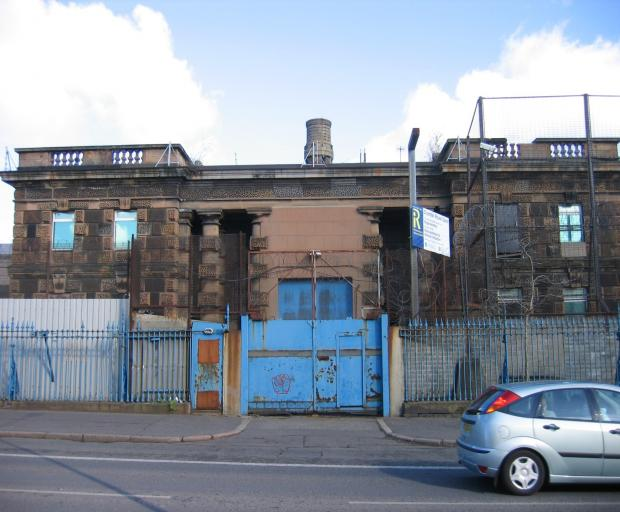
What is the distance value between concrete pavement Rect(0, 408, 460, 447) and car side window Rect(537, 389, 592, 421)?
15.5 ft

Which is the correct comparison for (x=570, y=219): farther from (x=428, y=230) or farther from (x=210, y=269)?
(x=210, y=269)

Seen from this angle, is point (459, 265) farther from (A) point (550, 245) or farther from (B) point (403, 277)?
(A) point (550, 245)

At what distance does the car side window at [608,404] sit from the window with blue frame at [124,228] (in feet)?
57.1

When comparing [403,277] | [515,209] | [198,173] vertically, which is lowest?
[403,277]

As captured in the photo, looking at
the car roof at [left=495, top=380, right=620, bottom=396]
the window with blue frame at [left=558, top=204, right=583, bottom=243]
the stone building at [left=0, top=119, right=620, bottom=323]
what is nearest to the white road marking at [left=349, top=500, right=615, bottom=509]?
the car roof at [left=495, top=380, right=620, bottom=396]

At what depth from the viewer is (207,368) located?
16.6 meters

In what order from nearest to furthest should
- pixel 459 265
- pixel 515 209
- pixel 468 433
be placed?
pixel 468 433
pixel 459 265
pixel 515 209

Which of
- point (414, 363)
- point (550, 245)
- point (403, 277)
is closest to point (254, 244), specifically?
point (403, 277)

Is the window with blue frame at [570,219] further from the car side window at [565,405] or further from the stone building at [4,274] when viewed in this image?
the stone building at [4,274]

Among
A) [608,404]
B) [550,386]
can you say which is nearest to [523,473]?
[550,386]

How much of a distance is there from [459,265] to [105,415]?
11.4 meters

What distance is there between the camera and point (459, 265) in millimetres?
21188

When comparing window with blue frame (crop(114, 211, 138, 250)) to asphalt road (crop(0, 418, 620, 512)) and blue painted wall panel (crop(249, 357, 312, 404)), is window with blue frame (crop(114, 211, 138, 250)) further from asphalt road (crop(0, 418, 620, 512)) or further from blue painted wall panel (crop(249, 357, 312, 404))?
asphalt road (crop(0, 418, 620, 512))

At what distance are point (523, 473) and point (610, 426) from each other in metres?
1.22
